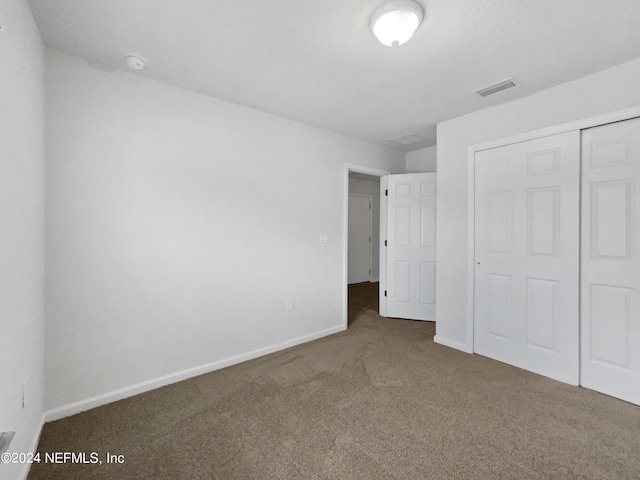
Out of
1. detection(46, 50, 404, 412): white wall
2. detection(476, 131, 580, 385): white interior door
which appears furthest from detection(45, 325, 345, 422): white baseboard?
detection(476, 131, 580, 385): white interior door

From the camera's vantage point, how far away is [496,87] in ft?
7.63

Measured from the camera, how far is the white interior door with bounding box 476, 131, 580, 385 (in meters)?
2.28

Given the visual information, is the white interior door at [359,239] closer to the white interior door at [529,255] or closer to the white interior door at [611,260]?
the white interior door at [529,255]

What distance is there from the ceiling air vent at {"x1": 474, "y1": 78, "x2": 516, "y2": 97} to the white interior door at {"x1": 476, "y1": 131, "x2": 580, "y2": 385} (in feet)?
1.74

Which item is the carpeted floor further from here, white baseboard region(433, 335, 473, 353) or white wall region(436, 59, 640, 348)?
white wall region(436, 59, 640, 348)

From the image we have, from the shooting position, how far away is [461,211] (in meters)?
2.96

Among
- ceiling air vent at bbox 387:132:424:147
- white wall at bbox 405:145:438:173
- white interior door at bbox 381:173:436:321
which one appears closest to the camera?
ceiling air vent at bbox 387:132:424:147

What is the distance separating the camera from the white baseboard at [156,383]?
1.90 metres

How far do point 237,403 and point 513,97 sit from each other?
3468 mm

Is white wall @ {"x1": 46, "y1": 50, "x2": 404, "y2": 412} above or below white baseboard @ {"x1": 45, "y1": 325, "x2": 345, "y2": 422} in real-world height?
above

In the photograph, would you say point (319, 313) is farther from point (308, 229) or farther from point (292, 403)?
point (292, 403)

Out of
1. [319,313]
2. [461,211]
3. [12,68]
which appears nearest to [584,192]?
[461,211]

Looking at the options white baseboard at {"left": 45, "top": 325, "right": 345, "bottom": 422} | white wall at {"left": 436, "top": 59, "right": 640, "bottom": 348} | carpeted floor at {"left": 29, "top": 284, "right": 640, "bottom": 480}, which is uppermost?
white wall at {"left": 436, "top": 59, "right": 640, "bottom": 348}

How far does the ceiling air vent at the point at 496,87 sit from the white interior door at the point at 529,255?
1.74 ft
